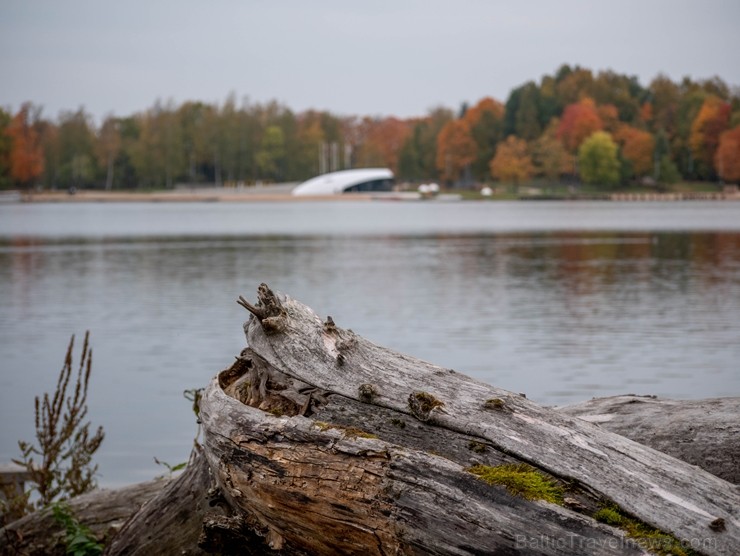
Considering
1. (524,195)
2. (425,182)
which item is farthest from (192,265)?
(425,182)

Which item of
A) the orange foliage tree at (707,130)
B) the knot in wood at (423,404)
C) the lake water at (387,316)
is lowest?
the lake water at (387,316)

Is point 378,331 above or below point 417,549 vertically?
below

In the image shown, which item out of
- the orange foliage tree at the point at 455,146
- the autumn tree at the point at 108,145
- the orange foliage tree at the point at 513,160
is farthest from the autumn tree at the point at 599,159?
the autumn tree at the point at 108,145

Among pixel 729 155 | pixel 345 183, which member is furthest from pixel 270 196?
pixel 729 155

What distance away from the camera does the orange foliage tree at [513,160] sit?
461 ft

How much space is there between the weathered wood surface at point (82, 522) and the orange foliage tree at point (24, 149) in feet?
553

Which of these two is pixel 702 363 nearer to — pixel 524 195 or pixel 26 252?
pixel 26 252

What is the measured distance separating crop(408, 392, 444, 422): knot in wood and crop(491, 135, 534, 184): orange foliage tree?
138m

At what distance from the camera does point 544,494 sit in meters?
3.35

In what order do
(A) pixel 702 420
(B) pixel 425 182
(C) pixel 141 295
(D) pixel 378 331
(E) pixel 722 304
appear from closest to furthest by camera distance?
(A) pixel 702 420 → (D) pixel 378 331 → (E) pixel 722 304 → (C) pixel 141 295 → (B) pixel 425 182

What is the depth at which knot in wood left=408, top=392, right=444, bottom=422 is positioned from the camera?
3.60 metres

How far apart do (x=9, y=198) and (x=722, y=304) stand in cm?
16892

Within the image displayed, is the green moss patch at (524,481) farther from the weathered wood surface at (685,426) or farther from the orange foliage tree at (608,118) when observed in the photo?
the orange foliage tree at (608,118)

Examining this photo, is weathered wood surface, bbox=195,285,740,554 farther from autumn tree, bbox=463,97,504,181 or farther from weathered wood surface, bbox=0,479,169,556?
autumn tree, bbox=463,97,504,181
